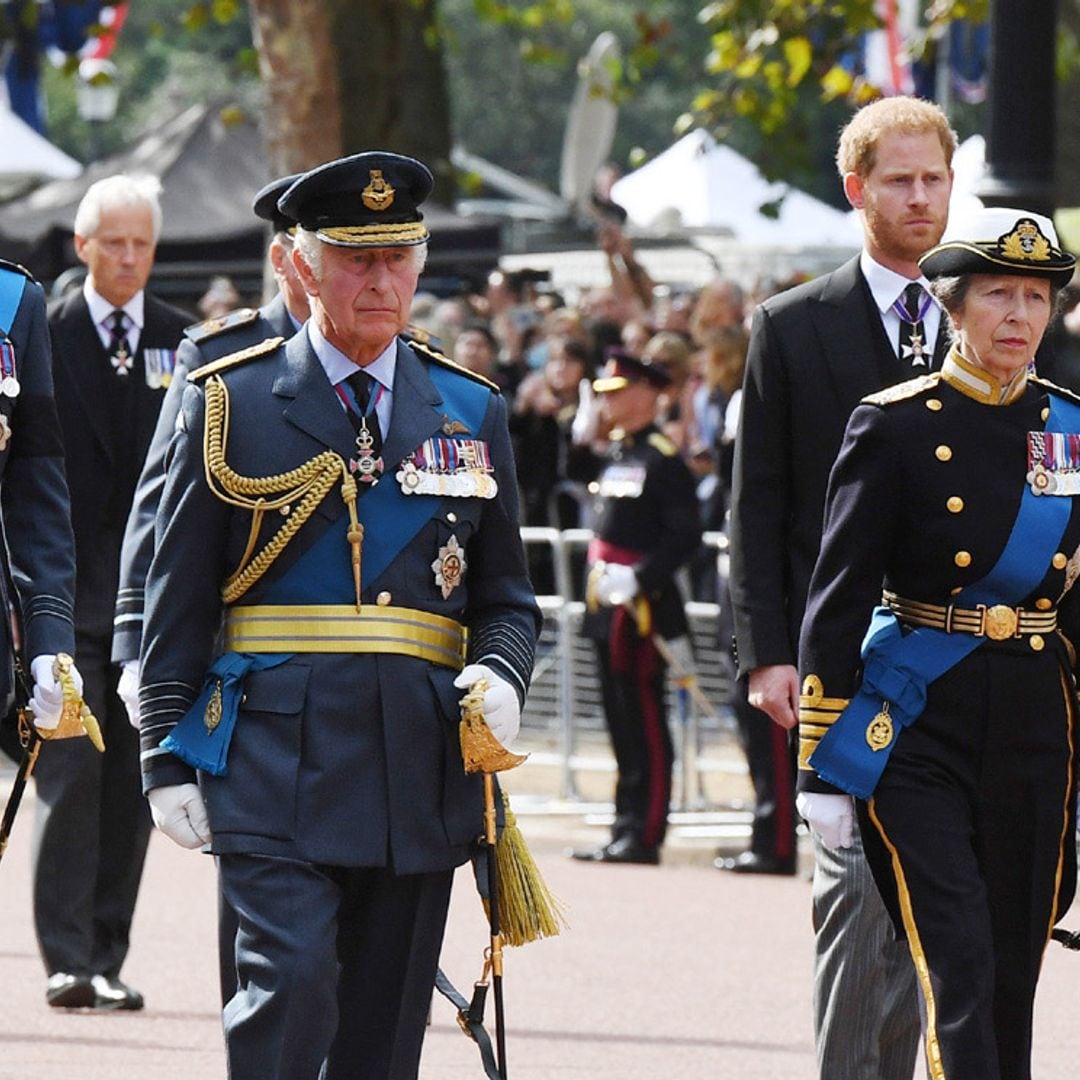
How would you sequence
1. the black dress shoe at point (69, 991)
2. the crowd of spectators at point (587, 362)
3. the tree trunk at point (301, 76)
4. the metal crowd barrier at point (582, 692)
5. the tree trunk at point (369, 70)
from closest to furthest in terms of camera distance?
1. the black dress shoe at point (69, 991)
2. the metal crowd barrier at point (582, 692)
3. the crowd of spectators at point (587, 362)
4. the tree trunk at point (301, 76)
5. the tree trunk at point (369, 70)

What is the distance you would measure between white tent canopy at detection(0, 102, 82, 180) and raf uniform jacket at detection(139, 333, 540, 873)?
70.7ft

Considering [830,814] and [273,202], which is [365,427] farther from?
[830,814]

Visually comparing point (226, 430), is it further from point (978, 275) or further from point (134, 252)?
point (134, 252)

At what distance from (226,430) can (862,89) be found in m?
10.4

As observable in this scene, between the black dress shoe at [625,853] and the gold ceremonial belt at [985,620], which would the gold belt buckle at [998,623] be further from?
the black dress shoe at [625,853]

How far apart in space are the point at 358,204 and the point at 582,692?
8.17 meters

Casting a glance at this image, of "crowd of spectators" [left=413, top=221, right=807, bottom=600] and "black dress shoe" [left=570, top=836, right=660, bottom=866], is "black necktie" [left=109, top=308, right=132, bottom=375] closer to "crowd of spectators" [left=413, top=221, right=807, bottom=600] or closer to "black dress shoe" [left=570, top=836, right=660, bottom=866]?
"crowd of spectators" [left=413, top=221, right=807, bottom=600]

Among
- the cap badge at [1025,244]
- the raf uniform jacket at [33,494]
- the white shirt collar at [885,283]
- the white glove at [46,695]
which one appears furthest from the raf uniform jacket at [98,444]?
the cap badge at [1025,244]

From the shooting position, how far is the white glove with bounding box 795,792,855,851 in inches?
233

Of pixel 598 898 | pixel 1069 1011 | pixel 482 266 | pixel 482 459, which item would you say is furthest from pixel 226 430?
pixel 482 266

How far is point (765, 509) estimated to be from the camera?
6.63 m

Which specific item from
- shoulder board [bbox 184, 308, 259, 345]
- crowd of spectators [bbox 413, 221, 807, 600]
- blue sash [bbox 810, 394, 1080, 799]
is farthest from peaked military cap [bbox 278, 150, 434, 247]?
crowd of spectators [bbox 413, 221, 807, 600]

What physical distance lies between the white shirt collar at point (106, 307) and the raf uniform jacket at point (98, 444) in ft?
0.07

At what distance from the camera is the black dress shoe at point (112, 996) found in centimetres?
878
